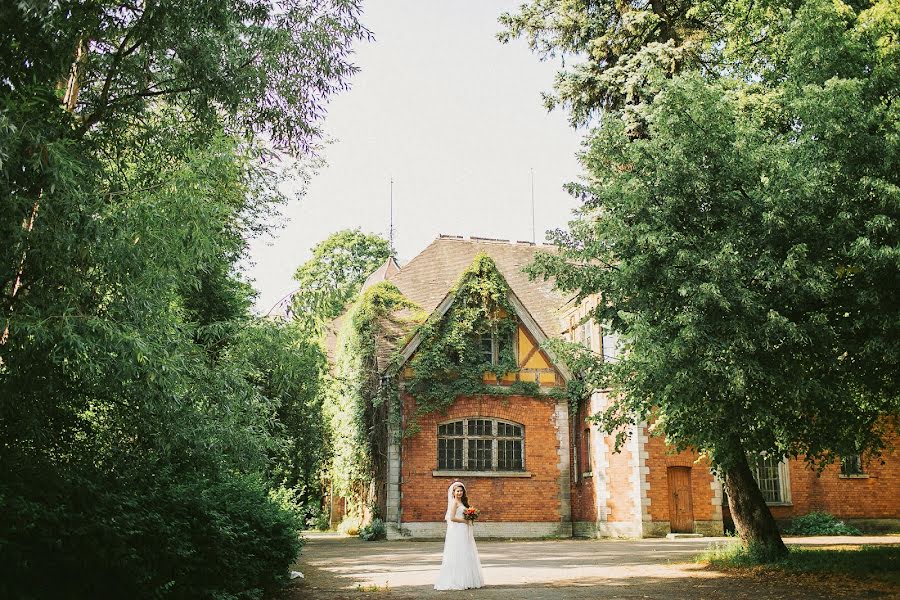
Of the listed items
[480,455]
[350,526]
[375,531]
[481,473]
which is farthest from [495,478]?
[350,526]

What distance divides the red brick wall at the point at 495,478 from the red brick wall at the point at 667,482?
3.38m

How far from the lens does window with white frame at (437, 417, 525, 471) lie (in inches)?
933

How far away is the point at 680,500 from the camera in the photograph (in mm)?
22141

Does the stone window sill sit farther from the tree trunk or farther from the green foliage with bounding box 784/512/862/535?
the tree trunk

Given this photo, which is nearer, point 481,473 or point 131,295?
point 131,295

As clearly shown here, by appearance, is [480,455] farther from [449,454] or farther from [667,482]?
[667,482]

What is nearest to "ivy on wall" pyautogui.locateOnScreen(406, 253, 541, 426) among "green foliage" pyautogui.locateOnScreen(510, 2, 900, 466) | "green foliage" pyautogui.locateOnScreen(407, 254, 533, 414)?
"green foliage" pyautogui.locateOnScreen(407, 254, 533, 414)

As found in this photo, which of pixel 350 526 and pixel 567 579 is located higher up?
pixel 567 579

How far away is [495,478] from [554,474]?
194 centimetres

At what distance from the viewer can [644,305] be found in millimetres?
11523

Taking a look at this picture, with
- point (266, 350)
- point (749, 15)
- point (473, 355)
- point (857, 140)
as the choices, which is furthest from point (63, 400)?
point (473, 355)

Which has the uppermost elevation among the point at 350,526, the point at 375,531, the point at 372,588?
the point at 372,588

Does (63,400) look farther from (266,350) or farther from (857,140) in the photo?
(857,140)

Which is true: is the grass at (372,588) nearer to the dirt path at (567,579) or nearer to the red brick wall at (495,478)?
the dirt path at (567,579)
